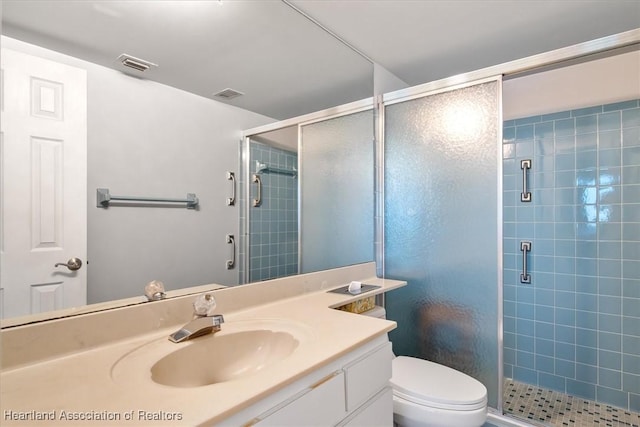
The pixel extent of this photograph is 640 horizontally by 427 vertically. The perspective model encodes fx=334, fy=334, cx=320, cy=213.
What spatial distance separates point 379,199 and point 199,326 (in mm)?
1484

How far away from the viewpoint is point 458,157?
192 cm

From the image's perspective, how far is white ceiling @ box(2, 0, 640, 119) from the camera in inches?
40.9

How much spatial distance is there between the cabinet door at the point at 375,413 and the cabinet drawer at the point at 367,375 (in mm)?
21

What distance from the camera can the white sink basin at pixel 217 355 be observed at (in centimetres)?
88

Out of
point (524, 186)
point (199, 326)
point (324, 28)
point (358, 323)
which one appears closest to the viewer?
point (199, 326)

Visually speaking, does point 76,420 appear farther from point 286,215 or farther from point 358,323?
point 286,215

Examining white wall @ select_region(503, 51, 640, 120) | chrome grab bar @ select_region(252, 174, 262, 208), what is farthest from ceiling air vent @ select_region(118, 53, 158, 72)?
white wall @ select_region(503, 51, 640, 120)

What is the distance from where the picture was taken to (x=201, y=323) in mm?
1045

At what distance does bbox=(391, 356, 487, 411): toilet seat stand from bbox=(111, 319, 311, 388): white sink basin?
2.17 ft

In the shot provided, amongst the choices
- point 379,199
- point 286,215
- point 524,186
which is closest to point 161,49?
point 286,215

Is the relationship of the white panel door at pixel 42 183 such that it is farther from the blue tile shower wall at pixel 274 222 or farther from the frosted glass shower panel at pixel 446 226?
the frosted glass shower panel at pixel 446 226

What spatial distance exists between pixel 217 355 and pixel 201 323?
0.11 m

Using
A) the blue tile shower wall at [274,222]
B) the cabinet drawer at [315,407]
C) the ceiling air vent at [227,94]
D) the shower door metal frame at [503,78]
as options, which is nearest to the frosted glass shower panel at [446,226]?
the shower door metal frame at [503,78]

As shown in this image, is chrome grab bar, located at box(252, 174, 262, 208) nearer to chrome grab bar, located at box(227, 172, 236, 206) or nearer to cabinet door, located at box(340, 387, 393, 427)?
chrome grab bar, located at box(227, 172, 236, 206)
